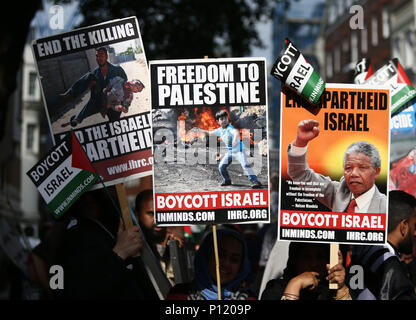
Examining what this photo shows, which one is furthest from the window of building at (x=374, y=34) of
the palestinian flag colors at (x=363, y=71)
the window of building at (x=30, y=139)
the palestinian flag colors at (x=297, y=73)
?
the palestinian flag colors at (x=297, y=73)

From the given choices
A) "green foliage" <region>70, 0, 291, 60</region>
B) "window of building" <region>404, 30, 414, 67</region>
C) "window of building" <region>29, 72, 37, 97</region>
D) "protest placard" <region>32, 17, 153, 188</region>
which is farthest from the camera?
"window of building" <region>29, 72, 37, 97</region>

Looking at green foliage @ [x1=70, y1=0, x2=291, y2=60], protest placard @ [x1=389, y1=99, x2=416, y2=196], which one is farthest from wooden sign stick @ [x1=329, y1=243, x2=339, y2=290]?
green foliage @ [x1=70, y1=0, x2=291, y2=60]

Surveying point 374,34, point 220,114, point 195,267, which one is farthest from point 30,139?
point 220,114

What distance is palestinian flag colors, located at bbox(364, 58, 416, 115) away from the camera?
5352mm

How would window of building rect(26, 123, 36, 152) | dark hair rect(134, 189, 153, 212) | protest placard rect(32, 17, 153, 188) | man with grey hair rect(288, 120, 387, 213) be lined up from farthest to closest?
window of building rect(26, 123, 36, 152)
dark hair rect(134, 189, 153, 212)
protest placard rect(32, 17, 153, 188)
man with grey hair rect(288, 120, 387, 213)

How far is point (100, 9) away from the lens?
1373cm

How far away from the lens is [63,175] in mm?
4680

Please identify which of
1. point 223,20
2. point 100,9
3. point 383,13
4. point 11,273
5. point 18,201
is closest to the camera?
point 11,273

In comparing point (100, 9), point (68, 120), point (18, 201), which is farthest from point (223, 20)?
point (18, 201)

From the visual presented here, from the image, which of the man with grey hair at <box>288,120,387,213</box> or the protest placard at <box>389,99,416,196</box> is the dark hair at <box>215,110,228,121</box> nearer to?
the man with grey hair at <box>288,120,387,213</box>

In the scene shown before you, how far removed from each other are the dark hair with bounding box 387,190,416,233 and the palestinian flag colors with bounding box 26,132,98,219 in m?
2.28
